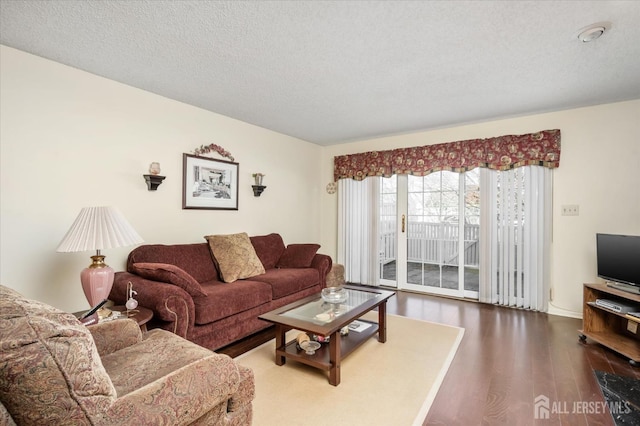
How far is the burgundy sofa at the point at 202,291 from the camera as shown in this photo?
2268 mm

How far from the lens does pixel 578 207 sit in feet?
11.4

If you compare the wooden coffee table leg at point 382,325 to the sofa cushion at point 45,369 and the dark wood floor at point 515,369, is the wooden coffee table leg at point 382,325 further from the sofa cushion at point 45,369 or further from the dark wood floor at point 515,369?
the sofa cushion at point 45,369

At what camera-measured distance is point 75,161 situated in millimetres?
2555

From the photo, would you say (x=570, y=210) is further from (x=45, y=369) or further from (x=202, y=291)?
(x=45, y=369)

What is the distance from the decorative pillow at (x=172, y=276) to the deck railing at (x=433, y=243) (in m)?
3.17

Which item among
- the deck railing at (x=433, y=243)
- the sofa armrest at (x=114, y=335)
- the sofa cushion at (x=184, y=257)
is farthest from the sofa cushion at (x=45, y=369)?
the deck railing at (x=433, y=243)

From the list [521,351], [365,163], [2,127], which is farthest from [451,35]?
[2,127]

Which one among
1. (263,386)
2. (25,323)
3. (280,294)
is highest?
(25,323)

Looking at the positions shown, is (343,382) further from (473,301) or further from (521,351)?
(473,301)

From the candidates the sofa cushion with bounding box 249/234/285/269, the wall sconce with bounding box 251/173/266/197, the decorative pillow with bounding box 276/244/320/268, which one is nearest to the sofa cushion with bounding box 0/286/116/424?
the sofa cushion with bounding box 249/234/285/269

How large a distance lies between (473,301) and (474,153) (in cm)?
199

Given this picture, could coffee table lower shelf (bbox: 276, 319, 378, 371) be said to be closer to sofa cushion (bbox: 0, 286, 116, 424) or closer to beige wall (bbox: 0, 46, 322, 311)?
sofa cushion (bbox: 0, 286, 116, 424)

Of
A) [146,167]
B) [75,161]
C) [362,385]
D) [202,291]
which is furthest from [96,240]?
[362,385]

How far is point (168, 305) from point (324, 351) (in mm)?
1221
